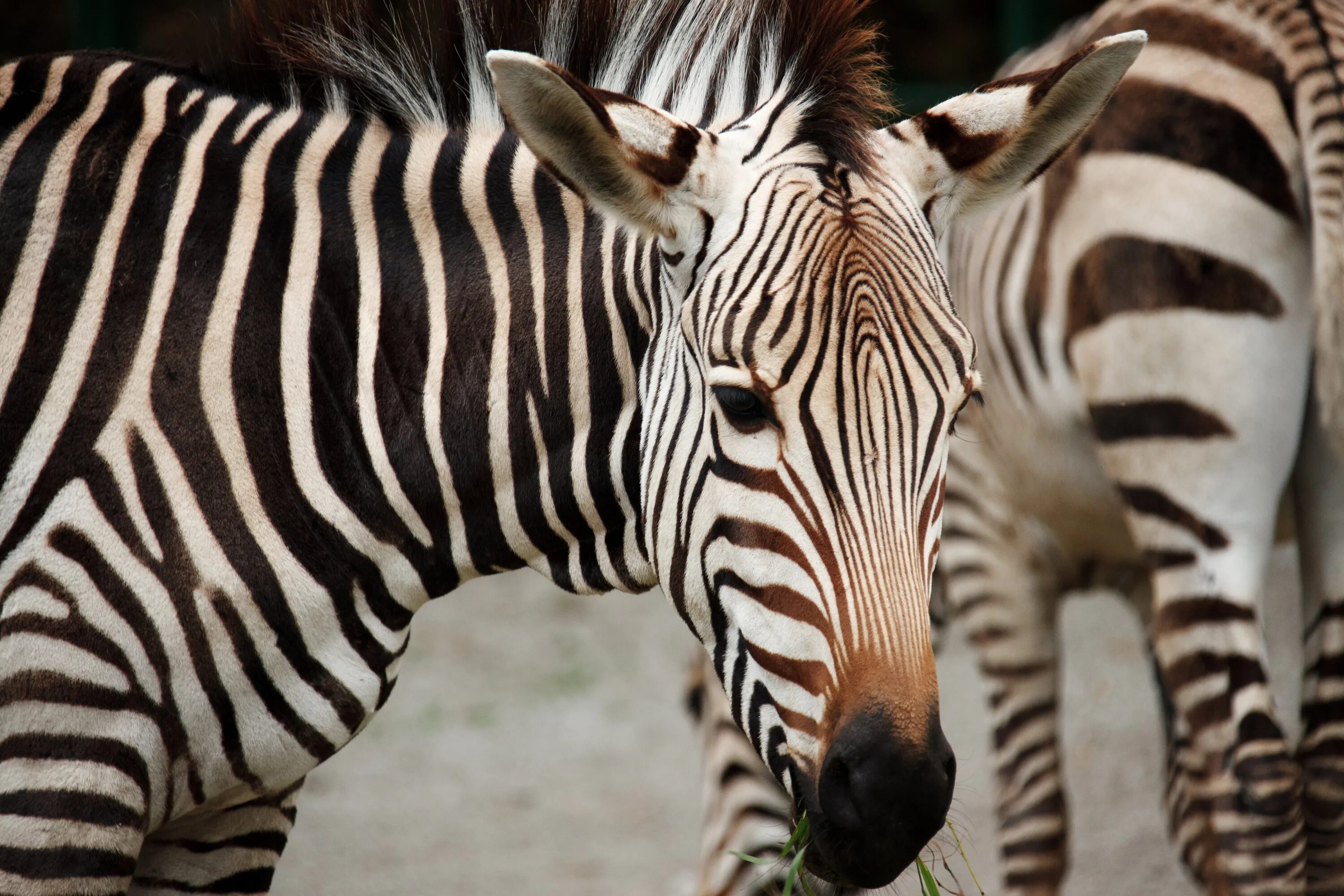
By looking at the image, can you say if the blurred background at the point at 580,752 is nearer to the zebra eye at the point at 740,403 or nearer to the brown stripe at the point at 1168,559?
the brown stripe at the point at 1168,559

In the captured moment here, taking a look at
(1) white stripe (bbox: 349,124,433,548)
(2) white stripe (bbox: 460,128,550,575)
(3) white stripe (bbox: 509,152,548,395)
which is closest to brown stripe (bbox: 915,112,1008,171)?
(3) white stripe (bbox: 509,152,548,395)

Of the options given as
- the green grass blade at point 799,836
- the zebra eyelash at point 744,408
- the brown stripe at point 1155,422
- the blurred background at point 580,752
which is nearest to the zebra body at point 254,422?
the zebra eyelash at point 744,408

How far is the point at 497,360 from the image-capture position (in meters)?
2.31

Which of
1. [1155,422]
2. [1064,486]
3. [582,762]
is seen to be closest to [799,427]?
[1155,422]

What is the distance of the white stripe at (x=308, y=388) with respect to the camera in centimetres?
230

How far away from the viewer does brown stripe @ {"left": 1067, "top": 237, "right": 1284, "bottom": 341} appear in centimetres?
344

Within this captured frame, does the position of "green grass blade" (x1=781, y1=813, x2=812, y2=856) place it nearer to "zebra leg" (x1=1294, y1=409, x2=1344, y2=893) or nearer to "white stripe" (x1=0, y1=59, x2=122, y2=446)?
"white stripe" (x1=0, y1=59, x2=122, y2=446)

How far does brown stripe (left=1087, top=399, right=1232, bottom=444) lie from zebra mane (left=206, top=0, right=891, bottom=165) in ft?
5.29

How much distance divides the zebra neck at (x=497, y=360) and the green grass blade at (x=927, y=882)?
747 mm

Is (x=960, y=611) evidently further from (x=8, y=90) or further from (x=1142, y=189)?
(x=8, y=90)

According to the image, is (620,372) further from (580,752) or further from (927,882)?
(580,752)

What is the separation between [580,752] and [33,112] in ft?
15.8

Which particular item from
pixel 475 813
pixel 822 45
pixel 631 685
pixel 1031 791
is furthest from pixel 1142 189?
pixel 631 685

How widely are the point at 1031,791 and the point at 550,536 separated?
2.89m
